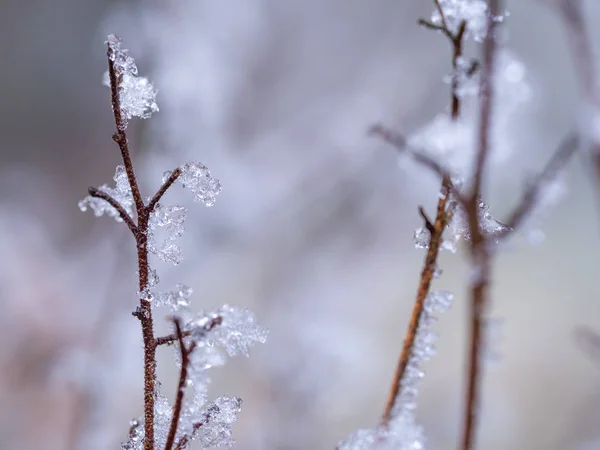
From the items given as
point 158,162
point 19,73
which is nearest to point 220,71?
point 158,162

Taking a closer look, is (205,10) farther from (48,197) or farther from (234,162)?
(48,197)

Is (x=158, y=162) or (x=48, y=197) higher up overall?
(x=48, y=197)

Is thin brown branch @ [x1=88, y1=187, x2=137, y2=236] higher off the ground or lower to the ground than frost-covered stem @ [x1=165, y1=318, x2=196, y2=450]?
higher

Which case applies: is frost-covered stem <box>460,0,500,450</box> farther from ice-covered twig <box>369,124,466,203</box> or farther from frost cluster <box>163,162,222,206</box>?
frost cluster <box>163,162,222,206</box>

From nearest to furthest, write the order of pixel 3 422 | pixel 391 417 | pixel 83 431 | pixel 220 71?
1. pixel 391 417
2. pixel 83 431
3. pixel 3 422
4. pixel 220 71

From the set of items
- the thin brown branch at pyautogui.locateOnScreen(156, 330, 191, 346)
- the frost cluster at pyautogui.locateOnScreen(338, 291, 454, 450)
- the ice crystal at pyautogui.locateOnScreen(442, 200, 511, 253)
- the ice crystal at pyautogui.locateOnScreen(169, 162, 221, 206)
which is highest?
the ice crystal at pyautogui.locateOnScreen(169, 162, 221, 206)

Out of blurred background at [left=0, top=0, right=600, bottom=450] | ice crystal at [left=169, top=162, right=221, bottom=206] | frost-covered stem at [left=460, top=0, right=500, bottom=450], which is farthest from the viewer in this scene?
blurred background at [left=0, top=0, right=600, bottom=450]

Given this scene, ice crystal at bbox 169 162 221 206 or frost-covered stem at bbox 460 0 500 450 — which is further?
ice crystal at bbox 169 162 221 206

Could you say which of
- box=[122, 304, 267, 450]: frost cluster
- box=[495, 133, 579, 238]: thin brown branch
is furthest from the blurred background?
box=[495, 133, 579, 238]: thin brown branch
